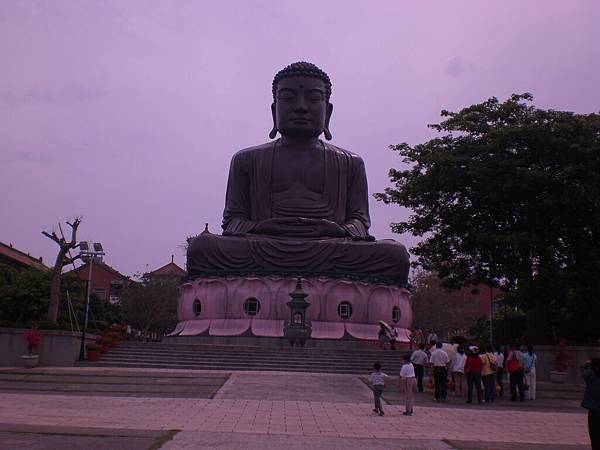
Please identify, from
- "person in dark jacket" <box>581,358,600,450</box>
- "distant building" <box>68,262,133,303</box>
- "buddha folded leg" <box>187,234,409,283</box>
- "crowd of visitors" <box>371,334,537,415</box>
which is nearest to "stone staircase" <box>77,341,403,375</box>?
"crowd of visitors" <box>371,334,537,415</box>

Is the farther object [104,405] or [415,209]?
[415,209]

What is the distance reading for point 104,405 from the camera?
1138 centimetres

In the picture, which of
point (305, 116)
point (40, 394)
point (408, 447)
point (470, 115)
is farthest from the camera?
point (305, 116)

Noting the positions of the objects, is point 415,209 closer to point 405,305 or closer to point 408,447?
point 405,305

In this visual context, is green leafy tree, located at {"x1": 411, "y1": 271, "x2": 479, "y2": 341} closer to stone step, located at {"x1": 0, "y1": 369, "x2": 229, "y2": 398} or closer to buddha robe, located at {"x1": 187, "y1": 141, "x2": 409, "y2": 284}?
buddha robe, located at {"x1": 187, "y1": 141, "x2": 409, "y2": 284}

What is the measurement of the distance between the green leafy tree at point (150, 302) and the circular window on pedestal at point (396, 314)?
71.2 feet

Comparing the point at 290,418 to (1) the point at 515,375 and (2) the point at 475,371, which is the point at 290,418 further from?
(1) the point at 515,375

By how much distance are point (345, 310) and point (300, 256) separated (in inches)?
103

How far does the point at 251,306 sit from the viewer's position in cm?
2608

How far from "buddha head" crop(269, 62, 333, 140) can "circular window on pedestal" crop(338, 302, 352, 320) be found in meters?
7.50

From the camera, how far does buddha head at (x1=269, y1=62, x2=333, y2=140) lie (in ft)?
96.0

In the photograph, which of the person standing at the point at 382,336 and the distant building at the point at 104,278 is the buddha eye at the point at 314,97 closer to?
the person standing at the point at 382,336

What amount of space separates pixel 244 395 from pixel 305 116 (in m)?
17.8

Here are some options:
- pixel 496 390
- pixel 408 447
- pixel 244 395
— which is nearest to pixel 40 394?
pixel 244 395
